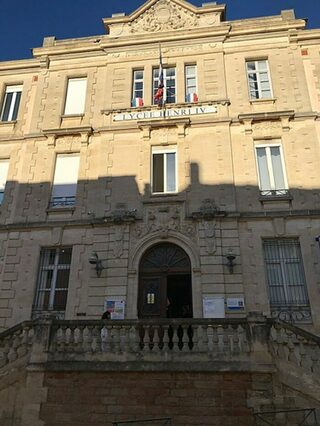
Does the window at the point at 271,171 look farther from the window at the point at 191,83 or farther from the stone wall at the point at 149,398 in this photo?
the stone wall at the point at 149,398

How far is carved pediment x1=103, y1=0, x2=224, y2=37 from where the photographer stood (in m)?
15.9

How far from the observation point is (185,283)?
12.1 m

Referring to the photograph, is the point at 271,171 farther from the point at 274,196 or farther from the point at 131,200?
the point at 131,200

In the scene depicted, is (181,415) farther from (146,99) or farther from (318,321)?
(146,99)

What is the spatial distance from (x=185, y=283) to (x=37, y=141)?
7913mm

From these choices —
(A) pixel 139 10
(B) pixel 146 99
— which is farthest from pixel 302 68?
(A) pixel 139 10

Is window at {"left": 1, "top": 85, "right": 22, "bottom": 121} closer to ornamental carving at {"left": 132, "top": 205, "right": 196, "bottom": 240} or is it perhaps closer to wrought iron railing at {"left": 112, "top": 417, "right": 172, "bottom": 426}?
ornamental carving at {"left": 132, "top": 205, "right": 196, "bottom": 240}

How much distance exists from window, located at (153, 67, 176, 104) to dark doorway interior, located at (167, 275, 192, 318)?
6.76m

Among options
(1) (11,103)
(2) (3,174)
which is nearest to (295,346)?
(2) (3,174)

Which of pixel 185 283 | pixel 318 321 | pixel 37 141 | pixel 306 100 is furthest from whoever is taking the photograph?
pixel 37 141

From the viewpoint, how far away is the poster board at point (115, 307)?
11.2 meters

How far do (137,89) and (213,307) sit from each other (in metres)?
9.10

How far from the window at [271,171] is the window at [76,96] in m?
7.26

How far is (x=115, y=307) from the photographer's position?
11.4 metres
